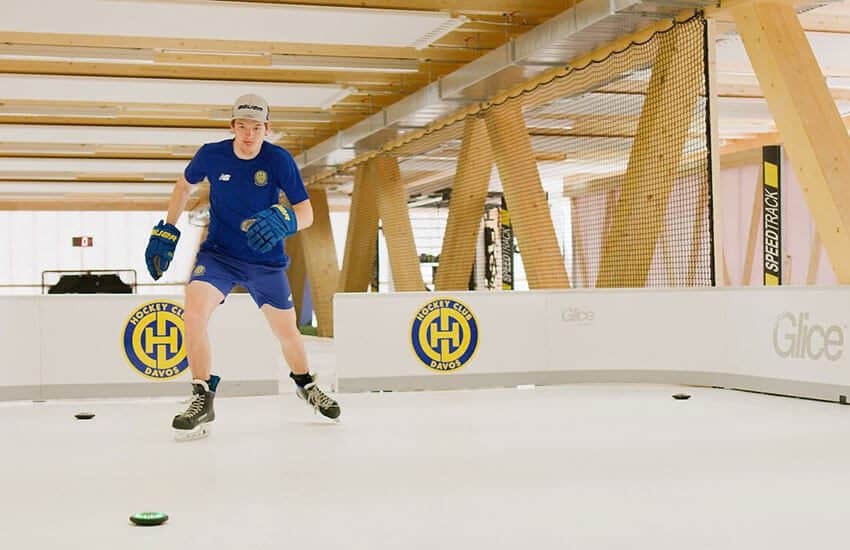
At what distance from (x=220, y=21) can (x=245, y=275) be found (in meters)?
4.20

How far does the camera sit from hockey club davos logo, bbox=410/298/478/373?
6.96 metres

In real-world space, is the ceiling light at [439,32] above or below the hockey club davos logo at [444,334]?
above

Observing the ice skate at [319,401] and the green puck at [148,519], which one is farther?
the ice skate at [319,401]

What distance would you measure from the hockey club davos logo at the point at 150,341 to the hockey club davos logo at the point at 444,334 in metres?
1.47

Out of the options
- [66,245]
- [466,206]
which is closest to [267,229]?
[466,206]

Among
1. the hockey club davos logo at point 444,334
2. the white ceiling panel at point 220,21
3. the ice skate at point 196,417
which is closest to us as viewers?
the ice skate at point 196,417

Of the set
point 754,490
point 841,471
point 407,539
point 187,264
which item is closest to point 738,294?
point 841,471

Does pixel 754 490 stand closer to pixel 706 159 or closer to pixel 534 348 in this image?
pixel 534 348

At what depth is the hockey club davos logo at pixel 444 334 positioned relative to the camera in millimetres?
6965

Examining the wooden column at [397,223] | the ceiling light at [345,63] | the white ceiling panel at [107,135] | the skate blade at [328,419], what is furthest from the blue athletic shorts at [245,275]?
the wooden column at [397,223]

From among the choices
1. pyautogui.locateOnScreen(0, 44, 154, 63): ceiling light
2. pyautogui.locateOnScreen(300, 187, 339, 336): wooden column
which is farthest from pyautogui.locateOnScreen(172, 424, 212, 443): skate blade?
pyautogui.locateOnScreen(300, 187, 339, 336): wooden column

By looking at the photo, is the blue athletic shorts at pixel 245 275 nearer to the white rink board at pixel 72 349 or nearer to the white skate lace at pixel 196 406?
the white skate lace at pixel 196 406

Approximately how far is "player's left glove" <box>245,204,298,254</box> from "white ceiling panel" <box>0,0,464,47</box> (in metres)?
3.85

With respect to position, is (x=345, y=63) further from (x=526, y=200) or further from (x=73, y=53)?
(x=73, y=53)
